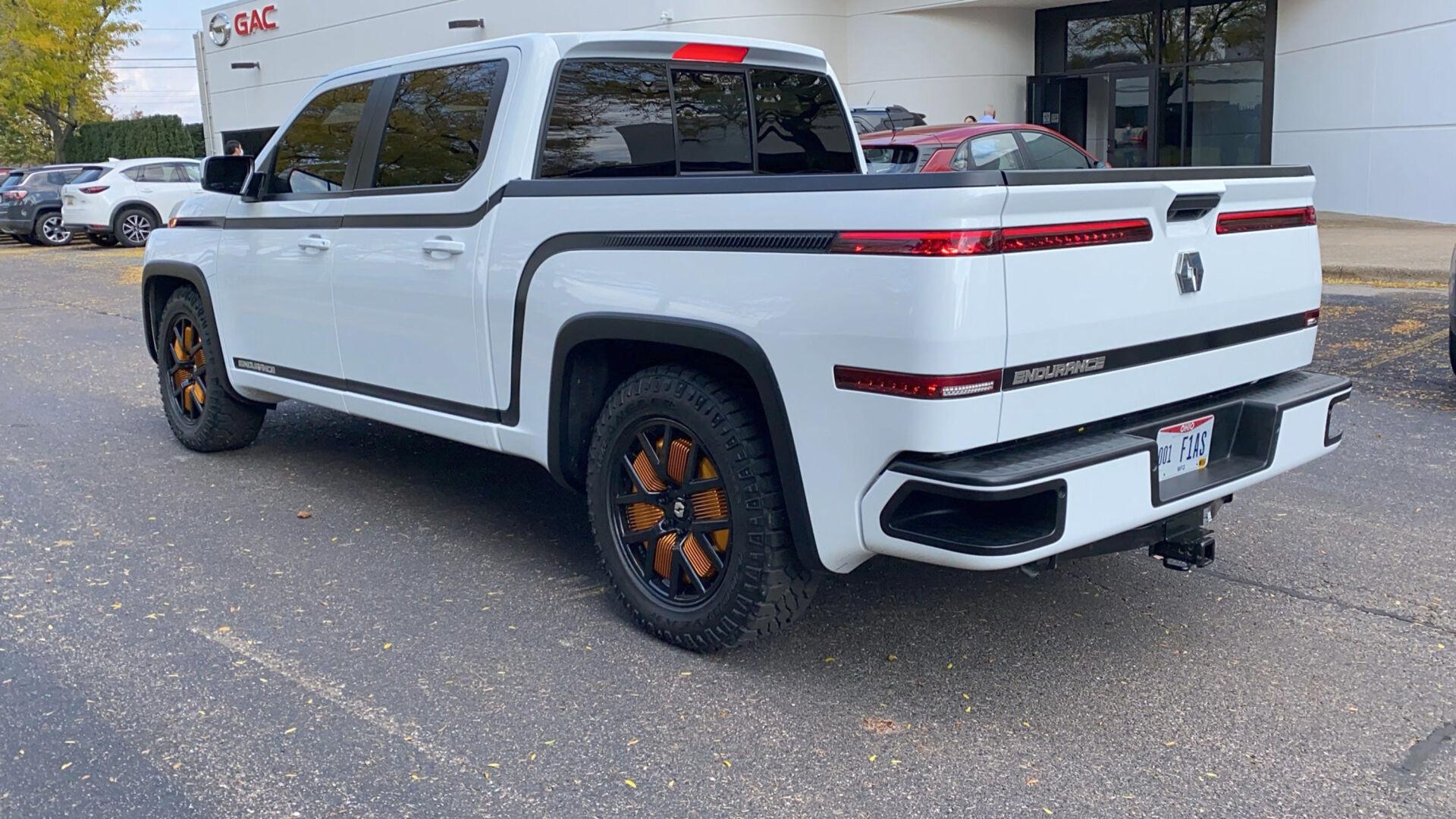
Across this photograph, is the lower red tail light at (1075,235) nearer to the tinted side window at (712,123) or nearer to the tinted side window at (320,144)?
the tinted side window at (712,123)

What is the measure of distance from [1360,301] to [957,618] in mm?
8981

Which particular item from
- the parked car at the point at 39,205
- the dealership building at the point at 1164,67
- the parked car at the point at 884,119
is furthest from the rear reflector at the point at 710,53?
the parked car at the point at 39,205

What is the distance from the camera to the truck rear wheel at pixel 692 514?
12.4ft

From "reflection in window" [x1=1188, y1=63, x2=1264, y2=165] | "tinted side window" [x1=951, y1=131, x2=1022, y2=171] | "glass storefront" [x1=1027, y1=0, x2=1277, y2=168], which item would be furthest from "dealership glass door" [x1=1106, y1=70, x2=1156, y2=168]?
"tinted side window" [x1=951, y1=131, x2=1022, y2=171]

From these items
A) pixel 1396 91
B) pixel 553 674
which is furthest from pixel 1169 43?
pixel 553 674

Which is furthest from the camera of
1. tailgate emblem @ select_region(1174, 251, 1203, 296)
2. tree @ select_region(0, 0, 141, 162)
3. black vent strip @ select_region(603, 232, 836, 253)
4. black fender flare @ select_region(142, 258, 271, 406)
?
tree @ select_region(0, 0, 141, 162)

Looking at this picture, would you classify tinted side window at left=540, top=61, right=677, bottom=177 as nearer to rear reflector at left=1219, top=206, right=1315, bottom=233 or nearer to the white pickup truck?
the white pickup truck

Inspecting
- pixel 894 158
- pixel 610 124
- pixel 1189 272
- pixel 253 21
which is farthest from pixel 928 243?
pixel 253 21

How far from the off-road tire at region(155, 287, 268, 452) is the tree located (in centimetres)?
4113

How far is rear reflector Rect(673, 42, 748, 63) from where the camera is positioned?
5141 millimetres

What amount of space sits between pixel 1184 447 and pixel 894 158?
355 inches

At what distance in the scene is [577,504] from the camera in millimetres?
5887

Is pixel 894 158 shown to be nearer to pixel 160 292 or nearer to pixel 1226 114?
pixel 160 292

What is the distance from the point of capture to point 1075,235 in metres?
3.45
